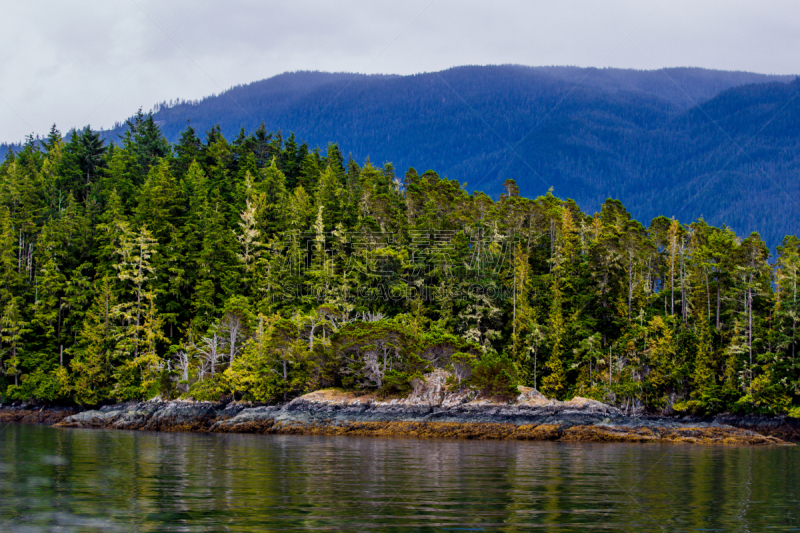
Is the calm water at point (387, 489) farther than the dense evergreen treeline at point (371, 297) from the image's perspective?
No

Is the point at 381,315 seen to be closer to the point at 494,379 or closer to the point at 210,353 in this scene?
the point at 494,379

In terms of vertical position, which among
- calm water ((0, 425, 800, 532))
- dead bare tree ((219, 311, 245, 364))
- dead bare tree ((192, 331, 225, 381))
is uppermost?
dead bare tree ((219, 311, 245, 364))

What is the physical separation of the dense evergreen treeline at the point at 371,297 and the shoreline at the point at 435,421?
1.94 meters

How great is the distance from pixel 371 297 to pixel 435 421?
20.5 m

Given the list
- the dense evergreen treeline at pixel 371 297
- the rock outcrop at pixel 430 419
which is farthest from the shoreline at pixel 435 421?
the dense evergreen treeline at pixel 371 297

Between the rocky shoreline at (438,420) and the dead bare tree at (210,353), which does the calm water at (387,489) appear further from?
the dead bare tree at (210,353)

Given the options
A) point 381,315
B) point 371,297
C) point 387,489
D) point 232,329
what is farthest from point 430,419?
point 387,489

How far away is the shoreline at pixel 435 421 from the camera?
1656 inches

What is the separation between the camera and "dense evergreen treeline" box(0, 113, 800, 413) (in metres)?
51.4

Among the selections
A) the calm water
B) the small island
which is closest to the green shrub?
the small island

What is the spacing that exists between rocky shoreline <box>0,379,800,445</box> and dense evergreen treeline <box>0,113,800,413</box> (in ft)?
5.59

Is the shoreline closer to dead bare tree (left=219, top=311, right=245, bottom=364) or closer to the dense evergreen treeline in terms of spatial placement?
the dense evergreen treeline

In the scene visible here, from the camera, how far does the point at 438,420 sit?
44.4m

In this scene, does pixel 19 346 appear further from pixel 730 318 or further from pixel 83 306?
pixel 730 318
